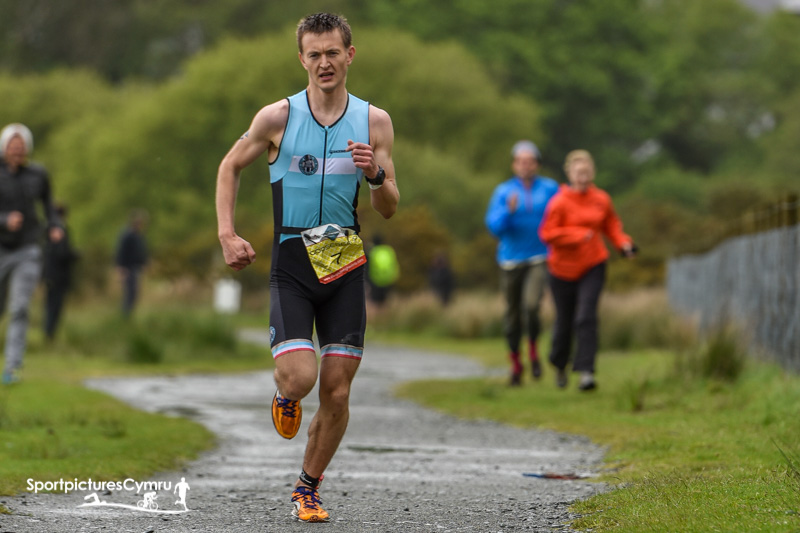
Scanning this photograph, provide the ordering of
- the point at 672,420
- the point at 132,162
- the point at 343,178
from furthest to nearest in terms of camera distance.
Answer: the point at 132,162, the point at 672,420, the point at 343,178

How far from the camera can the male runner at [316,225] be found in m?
6.25

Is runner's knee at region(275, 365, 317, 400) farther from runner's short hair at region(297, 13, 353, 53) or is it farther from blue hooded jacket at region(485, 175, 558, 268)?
blue hooded jacket at region(485, 175, 558, 268)

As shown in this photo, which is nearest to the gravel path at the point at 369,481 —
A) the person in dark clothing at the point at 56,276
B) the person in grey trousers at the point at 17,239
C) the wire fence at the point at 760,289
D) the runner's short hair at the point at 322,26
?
the person in grey trousers at the point at 17,239

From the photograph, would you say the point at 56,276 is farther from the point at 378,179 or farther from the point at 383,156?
the point at 378,179

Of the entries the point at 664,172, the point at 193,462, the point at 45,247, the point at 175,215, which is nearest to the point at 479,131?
the point at 175,215

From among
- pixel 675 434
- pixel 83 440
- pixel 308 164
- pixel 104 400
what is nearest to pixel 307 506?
pixel 308 164

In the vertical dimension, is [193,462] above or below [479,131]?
below

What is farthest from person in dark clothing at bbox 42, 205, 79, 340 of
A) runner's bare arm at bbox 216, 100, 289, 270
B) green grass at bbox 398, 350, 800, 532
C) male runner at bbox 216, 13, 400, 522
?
male runner at bbox 216, 13, 400, 522

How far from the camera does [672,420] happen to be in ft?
32.4

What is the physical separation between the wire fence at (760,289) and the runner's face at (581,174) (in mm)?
1738

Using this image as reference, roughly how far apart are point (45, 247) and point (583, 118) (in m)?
62.4

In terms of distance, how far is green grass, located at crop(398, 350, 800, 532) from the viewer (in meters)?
5.67

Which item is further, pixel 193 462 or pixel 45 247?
pixel 45 247

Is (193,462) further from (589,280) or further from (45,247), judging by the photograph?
(45,247)
